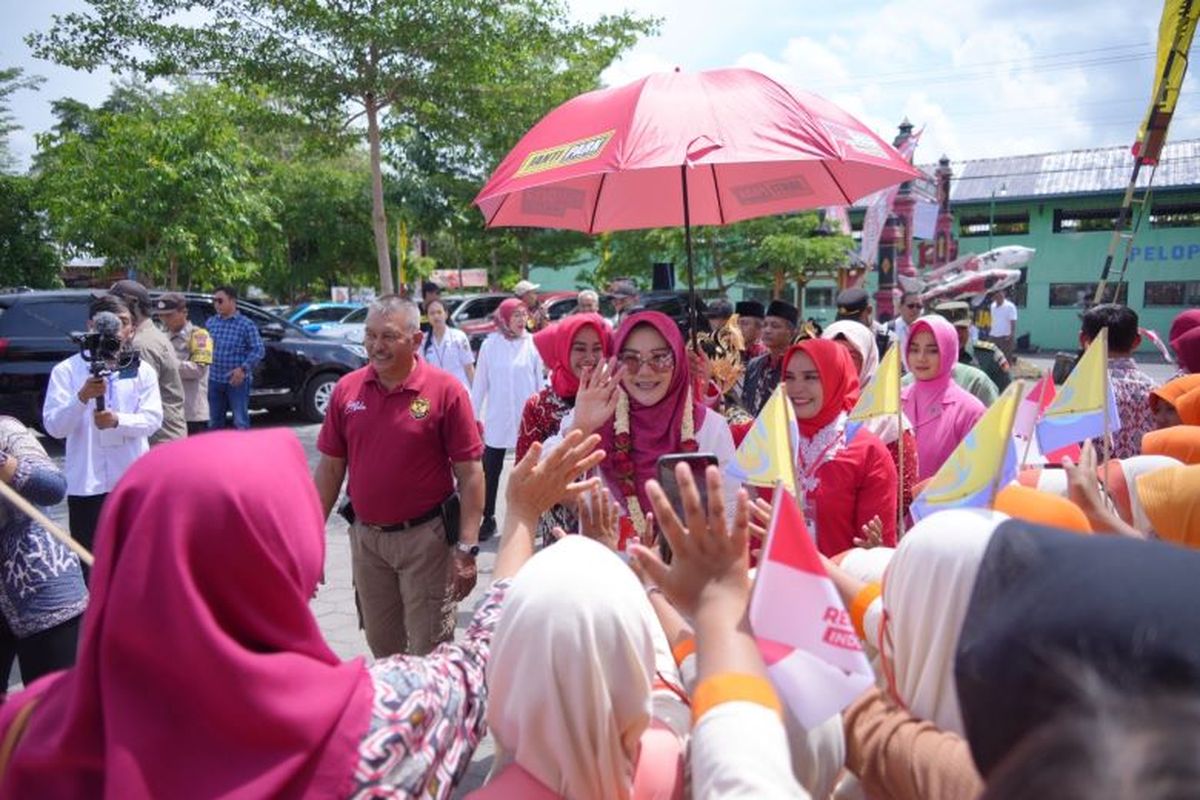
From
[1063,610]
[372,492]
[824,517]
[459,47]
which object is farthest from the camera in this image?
[459,47]

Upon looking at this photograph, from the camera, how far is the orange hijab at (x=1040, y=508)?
5.77 ft

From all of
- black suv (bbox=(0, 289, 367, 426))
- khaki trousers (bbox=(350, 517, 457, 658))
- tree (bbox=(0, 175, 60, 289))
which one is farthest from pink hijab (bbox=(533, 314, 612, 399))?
tree (bbox=(0, 175, 60, 289))

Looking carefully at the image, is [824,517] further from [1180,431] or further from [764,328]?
[764,328]

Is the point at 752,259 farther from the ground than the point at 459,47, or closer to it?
closer to it

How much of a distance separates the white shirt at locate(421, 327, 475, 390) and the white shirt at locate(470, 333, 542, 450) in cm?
119

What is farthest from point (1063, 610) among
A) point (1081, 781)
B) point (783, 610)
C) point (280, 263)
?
point (280, 263)

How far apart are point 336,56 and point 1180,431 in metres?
11.2

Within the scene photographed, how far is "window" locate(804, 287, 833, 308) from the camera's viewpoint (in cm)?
3328

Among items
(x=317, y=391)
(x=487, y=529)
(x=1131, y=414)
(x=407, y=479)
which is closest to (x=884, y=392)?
(x=1131, y=414)

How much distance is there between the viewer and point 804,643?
1.29 meters

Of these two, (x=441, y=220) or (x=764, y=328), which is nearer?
(x=764, y=328)

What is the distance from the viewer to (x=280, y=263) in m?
24.4

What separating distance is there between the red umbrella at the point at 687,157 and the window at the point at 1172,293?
29461 millimetres

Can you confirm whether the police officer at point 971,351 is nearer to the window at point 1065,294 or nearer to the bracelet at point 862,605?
the bracelet at point 862,605
